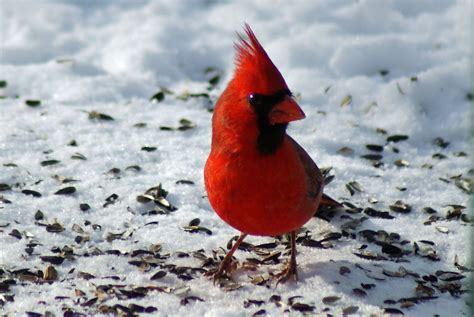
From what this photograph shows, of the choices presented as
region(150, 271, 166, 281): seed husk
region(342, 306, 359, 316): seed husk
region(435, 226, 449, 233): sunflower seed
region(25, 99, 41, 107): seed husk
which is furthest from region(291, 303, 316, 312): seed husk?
region(25, 99, 41, 107): seed husk

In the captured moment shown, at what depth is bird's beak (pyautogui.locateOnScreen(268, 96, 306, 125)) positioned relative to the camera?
3426mm

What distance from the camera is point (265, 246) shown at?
4246 mm

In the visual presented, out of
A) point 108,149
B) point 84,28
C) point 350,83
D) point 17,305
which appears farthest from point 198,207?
point 84,28

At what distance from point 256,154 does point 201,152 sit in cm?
160

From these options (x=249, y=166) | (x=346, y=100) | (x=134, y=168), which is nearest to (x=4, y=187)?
(x=134, y=168)

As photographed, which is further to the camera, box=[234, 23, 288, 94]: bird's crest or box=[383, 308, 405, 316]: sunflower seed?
box=[383, 308, 405, 316]: sunflower seed

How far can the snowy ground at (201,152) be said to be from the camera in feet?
12.3

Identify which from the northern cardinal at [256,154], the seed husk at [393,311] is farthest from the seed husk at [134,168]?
the seed husk at [393,311]

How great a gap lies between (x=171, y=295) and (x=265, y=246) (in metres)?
0.73

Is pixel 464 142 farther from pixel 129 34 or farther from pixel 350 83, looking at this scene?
pixel 129 34

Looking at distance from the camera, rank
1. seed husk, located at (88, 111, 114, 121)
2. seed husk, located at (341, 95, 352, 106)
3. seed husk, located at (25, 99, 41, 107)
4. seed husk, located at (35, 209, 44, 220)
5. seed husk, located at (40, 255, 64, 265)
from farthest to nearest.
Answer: seed husk, located at (341, 95, 352, 106), seed husk, located at (25, 99, 41, 107), seed husk, located at (88, 111, 114, 121), seed husk, located at (35, 209, 44, 220), seed husk, located at (40, 255, 64, 265)

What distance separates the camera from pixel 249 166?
11.6ft

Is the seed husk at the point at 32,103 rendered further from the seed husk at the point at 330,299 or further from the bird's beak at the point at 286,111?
the seed husk at the point at 330,299

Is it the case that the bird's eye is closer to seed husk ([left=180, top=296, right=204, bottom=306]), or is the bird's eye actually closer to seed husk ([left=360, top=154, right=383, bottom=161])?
seed husk ([left=180, top=296, right=204, bottom=306])
